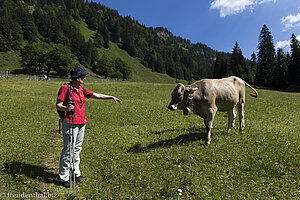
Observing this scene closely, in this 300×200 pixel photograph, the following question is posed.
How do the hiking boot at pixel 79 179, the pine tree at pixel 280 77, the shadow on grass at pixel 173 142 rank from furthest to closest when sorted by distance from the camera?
the pine tree at pixel 280 77 → the shadow on grass at pixel 173 142 → the hiking boot at pixel 79 179

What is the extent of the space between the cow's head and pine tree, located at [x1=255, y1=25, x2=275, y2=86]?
7971 centimetres

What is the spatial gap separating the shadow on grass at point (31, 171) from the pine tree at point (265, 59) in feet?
277

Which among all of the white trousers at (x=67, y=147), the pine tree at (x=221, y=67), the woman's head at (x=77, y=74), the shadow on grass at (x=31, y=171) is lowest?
the shadow on grass at (x=31, y=171)

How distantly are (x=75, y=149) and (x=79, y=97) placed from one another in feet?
5.28

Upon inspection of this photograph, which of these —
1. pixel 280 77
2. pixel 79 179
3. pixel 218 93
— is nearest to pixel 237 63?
pixel 280 77

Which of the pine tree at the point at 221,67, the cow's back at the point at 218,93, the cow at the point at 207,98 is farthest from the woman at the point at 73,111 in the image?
the pine tree at the point at 221,67

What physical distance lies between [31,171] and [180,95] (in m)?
6.15

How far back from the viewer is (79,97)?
498 centimetres

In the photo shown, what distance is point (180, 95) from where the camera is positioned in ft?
22.9

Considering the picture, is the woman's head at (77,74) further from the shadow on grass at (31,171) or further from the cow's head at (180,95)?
the cow's head at (180,95)

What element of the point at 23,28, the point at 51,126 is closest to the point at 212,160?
the point at 51,126

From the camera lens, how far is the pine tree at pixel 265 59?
2788 inches

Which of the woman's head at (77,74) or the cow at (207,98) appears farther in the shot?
the cow at (207,98)

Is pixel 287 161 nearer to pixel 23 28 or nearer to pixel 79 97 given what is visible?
pixel 79 97
